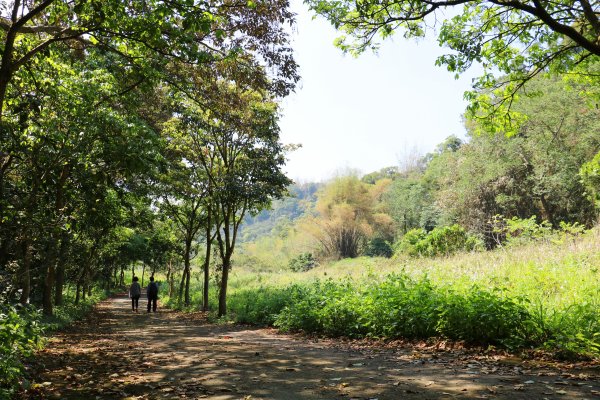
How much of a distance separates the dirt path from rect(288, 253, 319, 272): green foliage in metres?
43.7

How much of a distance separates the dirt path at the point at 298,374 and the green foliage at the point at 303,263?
4368cm

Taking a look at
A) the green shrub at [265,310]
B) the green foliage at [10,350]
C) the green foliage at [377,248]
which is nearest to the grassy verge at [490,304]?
the green shrub at [265,310]

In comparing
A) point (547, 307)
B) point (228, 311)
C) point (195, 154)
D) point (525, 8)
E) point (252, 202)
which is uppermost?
point (195, 154)

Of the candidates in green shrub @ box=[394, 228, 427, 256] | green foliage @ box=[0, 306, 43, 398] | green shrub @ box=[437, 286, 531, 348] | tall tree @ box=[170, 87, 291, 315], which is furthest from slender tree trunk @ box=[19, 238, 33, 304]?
green shrub @ box=[394, 228, 427, 256]

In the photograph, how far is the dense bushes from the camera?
6344 millimetres

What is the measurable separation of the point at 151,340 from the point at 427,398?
7981 mm

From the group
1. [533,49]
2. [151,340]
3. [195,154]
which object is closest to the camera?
[533,49]

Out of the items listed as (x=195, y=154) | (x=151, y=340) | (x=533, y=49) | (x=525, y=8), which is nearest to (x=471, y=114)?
(x=533, y=49)

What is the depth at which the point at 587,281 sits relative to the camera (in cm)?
819

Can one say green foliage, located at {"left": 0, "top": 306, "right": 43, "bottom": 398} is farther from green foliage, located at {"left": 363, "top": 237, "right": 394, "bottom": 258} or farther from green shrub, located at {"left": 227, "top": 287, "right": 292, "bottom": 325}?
green foliage, located at {"left": 363, "top": 237, "right": 394, "bottom": 258}

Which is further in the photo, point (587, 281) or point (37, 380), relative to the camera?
point (587, 281)

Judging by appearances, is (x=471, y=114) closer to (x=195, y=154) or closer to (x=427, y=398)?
(x=427, y=398)

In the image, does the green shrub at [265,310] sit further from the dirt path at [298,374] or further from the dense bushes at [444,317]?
the dirt path at [298,374]

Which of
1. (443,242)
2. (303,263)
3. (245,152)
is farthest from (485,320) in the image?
(303,263)
